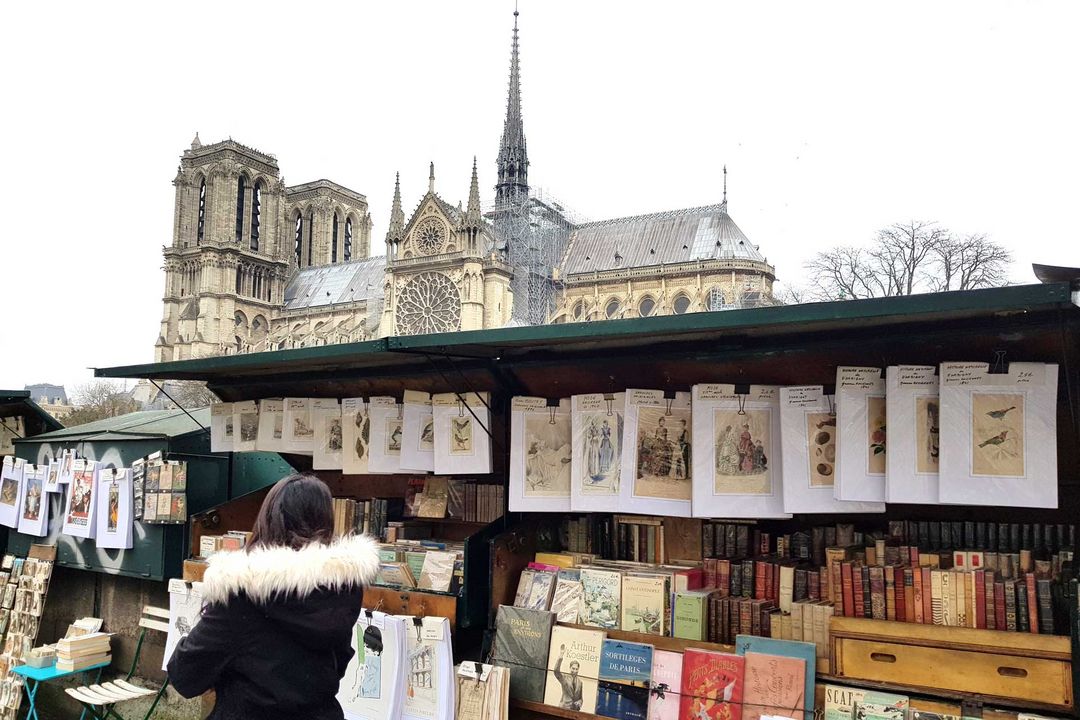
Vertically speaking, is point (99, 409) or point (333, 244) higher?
point (333, 244)

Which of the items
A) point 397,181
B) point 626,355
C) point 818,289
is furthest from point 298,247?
point 626,355

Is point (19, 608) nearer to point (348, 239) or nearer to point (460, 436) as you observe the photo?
point (460, 436)

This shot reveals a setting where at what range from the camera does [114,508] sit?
23.4ft

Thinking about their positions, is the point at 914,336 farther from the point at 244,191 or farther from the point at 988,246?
the point at 244,191

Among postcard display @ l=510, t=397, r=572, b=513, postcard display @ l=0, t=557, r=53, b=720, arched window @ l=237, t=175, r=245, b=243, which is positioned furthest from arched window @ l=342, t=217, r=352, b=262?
postcard display @ l=510, t=397, r=572, b=513

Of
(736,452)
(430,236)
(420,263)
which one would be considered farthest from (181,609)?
(430,236)

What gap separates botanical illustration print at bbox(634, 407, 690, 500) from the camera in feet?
15.3

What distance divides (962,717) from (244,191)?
76532 millimetres

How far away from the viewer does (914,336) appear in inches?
155

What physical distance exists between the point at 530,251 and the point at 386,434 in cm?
5532

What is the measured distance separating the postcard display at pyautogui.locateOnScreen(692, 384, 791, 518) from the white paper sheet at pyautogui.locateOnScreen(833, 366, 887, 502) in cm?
37

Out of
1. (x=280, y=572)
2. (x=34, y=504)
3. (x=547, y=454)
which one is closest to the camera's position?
(x=280, y=572)

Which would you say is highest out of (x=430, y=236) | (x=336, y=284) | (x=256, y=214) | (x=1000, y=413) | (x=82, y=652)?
(x=256, y=214)

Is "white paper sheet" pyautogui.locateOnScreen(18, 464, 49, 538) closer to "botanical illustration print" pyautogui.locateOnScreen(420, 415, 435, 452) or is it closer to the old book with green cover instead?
"botanical illustration print" pyautogui.locateOnScreen(420, 415, 435, 452)
